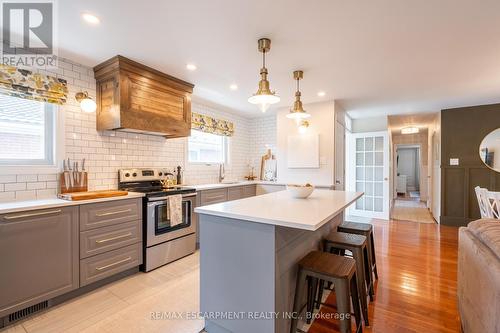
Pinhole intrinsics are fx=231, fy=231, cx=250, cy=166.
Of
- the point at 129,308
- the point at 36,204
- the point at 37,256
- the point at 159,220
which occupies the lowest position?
the point at 129,308

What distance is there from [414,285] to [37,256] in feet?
11.8

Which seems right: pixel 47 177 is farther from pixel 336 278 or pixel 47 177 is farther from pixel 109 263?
pixel 336 278

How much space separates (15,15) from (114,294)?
255cm

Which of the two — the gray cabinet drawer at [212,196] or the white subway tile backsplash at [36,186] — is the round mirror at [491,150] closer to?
the gray cabinet drawer at [212,196]

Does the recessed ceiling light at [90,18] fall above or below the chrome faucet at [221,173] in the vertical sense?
above

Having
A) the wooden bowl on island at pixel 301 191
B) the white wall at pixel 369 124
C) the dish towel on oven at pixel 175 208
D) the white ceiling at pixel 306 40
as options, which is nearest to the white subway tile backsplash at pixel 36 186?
the dish towel on oven at pixel 175 208

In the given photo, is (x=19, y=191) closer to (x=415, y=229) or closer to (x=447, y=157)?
(x=415, y=229)

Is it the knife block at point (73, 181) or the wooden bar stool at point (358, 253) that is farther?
the knife block at point (73, 181)

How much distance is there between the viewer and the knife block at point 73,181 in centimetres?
245

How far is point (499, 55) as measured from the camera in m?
2.41

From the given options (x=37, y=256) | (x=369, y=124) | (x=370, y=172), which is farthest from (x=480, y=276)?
(x=369, y=124)

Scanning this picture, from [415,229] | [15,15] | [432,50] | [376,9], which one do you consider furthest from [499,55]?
[15,15]

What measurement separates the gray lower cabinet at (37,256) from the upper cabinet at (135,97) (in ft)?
3.56

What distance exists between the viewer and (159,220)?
2.81 metres
